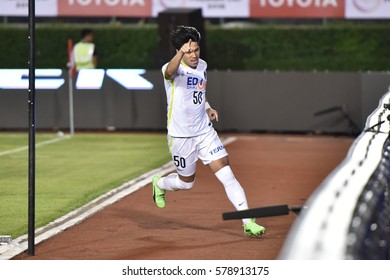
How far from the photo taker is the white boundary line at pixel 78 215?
1029cm

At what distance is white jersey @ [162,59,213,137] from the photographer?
35.9 feet

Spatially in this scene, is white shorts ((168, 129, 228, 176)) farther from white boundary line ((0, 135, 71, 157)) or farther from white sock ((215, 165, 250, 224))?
white boundary line ((0, 135, 71, 157))

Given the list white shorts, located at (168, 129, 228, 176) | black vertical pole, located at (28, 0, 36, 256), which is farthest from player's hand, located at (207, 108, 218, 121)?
black vertical pole, located at (28, 0, 36, 256)

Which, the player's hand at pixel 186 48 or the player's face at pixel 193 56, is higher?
the player's hand at pixel 186 48

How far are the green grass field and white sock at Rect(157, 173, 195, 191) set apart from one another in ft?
3.78

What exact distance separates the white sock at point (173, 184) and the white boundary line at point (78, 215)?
87 centimetres

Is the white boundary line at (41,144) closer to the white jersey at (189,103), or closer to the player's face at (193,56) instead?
the white jersey at (189,103)

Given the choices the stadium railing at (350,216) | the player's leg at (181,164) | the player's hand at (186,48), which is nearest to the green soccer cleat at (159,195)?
the player's leg at (181,164)

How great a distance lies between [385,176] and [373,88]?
17389 millimetres

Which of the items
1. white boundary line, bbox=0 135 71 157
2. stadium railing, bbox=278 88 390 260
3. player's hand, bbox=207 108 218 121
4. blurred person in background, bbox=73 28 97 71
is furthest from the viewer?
blurred person in background, bbox=73 28 97 71

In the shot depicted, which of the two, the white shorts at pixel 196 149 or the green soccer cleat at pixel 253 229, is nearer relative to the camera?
the green soccer cleat at pixel 253 229

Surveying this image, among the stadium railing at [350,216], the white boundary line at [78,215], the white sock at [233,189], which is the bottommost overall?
the white boundary line at [78,215]

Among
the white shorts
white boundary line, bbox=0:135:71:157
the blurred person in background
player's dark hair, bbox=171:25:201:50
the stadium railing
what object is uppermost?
the stadium railing

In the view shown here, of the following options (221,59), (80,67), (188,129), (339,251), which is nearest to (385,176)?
(339,251)
